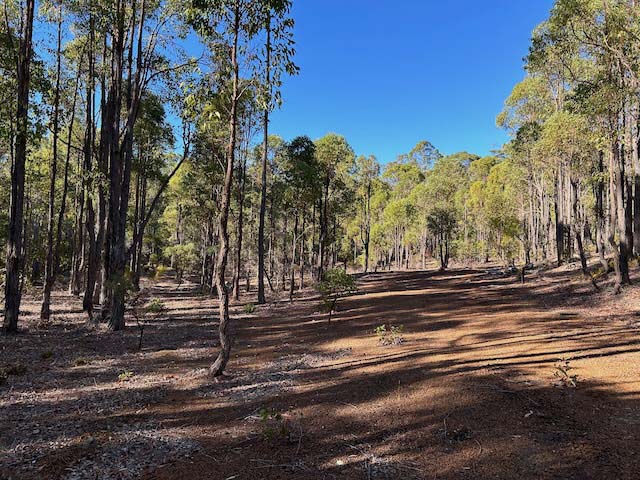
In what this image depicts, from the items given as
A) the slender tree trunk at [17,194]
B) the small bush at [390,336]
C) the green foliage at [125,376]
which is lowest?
the green foliage at [125,376]

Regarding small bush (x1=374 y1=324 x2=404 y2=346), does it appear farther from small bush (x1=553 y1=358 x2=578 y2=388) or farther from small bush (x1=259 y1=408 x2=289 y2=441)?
small bush (x1=259 y1=408 x2=289 y2=441)

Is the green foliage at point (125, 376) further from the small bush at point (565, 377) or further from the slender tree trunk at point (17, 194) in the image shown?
the small bush at point (565, 377)

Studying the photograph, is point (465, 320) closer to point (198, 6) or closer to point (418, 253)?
point (198, 6)

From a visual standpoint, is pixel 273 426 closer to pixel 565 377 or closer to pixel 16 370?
pixel 565 377

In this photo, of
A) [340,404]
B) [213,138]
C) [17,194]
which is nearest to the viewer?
[340,404]

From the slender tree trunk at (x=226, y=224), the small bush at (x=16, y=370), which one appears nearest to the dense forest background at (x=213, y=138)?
the slender tree trunk at (x=226, y=224)

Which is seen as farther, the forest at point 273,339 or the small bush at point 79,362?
the small bush at point 79,362

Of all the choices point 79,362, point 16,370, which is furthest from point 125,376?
point 16,370

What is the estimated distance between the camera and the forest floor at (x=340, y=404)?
191 inches

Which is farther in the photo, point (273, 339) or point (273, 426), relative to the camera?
point (273, 339)

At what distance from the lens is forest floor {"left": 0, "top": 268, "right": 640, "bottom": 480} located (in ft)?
15.9

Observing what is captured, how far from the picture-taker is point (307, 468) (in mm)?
4848

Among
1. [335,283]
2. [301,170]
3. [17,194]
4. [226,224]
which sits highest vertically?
[301,170]

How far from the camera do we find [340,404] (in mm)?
6930
